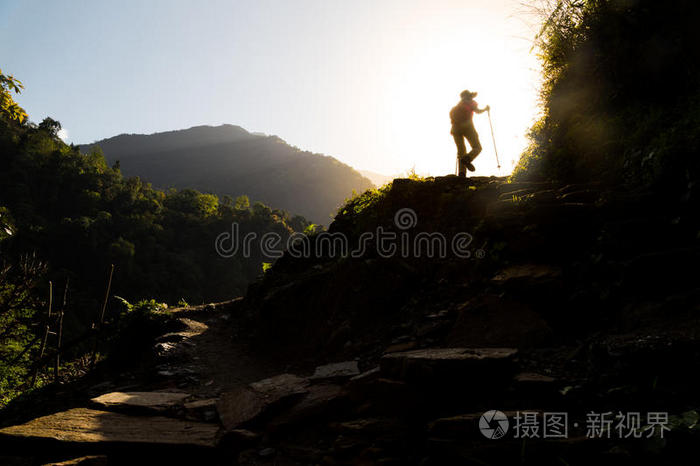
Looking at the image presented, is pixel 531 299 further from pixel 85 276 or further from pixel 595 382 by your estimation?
pixel 85 276

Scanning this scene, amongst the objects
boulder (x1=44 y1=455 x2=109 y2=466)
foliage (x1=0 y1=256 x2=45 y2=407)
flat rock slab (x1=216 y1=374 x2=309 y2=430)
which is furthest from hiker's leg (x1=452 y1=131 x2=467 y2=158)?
foliage (x1=0 y1=256 x2=45 y2=407)

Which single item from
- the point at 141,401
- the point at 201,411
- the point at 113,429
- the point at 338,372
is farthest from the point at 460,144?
the point at 113,429

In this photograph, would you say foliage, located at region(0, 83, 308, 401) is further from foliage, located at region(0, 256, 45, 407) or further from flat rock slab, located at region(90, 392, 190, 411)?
flat rock slab, located at region(90, 392, 190, 411)

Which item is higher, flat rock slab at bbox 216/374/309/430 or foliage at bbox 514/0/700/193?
foliage at bbox 514/0/700/193

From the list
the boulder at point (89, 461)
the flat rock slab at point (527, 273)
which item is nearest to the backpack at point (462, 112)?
the flat rock slab at point (527, 273)

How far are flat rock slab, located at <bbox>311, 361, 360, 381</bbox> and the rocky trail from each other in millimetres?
38

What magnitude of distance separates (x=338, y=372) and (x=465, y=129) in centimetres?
759

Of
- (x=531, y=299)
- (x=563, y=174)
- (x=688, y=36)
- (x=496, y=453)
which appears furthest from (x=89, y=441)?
(x=688, y=36)

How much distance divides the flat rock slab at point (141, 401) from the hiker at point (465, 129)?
8.09 meters

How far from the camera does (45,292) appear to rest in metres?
43.7

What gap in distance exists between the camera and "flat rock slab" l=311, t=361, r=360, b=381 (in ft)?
14.7

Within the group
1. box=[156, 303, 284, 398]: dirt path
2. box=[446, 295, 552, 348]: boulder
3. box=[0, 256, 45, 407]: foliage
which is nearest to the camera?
box=[446, 295, 552, 348]: boulder

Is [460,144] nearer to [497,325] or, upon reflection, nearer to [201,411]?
[497,325]

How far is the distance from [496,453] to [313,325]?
5171 millimetres
